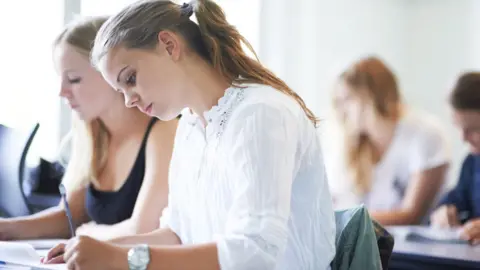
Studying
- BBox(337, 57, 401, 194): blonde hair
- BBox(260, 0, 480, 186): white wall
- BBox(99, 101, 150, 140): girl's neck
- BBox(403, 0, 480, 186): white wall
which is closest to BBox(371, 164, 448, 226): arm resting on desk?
BBox(337, 57, 401, 194): blonde hair

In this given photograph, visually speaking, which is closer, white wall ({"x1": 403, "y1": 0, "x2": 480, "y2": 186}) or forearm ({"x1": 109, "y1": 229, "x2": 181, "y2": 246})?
forearm ({"x1": 109, "y1": 229, "x2": 181, "y2": 246})

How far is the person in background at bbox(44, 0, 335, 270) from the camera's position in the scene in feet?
3.62

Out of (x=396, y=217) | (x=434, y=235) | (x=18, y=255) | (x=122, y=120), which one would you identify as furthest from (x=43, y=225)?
(x=396, y=217)

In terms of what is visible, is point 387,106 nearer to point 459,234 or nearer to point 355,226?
point 459,234

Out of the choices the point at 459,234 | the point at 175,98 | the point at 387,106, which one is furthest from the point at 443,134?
the point at 175,98

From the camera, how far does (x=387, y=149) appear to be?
9.45 feet

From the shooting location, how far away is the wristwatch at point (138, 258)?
1067 millimetres

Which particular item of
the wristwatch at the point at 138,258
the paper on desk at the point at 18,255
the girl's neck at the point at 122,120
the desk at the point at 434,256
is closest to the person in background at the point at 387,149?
the desk at the point at 434,256

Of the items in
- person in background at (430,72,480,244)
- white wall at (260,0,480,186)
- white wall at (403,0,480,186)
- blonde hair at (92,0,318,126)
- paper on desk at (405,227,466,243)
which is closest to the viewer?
blonde hair at (92,0,318,126)

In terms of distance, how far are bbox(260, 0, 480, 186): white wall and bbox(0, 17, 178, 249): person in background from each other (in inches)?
61.9

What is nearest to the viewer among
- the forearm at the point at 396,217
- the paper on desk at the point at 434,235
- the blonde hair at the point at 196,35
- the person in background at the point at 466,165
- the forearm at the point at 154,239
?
the blonde hair at the point at 196,35

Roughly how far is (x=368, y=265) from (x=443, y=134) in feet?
5.58

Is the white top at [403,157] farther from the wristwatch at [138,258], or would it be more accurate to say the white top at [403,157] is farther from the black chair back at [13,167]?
the wristwatch at [138,258]

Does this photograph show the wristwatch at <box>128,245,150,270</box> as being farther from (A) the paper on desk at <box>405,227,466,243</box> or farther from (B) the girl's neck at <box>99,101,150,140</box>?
(A) the paper on desk at <box>405,227,466,243</box>
